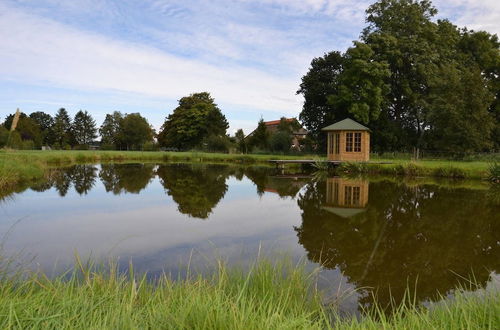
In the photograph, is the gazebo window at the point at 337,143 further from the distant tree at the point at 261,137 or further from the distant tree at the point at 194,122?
the distant tree at the point at 194,122

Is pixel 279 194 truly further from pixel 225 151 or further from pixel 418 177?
pixel 225 151

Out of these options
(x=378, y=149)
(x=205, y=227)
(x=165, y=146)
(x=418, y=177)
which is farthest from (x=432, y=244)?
(x=165, y=146)

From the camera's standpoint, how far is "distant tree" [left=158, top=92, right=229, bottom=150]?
4606 centimetres

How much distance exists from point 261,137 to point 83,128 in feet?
144

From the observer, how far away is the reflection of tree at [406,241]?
4659 mm

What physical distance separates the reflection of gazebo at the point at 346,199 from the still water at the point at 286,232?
3cm

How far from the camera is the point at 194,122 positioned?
161ft

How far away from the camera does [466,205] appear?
10.2 meters

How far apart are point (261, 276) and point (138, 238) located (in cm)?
386

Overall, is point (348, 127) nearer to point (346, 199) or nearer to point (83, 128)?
point (346, 199)

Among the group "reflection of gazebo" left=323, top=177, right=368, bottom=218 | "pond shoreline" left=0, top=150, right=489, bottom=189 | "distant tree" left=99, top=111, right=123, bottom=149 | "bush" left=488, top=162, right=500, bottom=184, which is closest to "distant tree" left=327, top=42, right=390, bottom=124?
"pond shoreline" left=0, top=150, right=489, bottom=189

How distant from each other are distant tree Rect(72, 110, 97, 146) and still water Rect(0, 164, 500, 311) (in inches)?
2340

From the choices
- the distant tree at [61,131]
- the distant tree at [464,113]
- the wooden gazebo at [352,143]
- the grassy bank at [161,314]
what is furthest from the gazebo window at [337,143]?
the distant tree at [61,131]

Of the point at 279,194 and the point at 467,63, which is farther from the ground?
the point at 467,63
